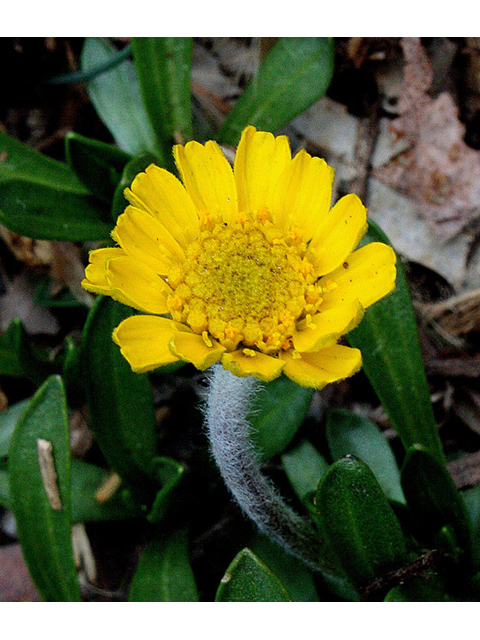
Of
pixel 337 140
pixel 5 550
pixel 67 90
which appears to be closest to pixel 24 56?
pixel 67 90

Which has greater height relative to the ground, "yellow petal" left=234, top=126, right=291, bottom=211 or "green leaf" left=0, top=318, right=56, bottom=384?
"yellow petal" left=234, top=126, right=291, bottom=211

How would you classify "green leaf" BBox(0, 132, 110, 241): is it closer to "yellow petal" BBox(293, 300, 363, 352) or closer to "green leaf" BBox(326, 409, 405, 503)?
"green leaf" BBox(326, 409, 405, 503)

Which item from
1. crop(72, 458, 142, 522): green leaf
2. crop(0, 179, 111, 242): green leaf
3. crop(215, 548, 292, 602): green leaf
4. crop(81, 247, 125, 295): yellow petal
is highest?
crop(81, 247, 125, 295): yellow petal

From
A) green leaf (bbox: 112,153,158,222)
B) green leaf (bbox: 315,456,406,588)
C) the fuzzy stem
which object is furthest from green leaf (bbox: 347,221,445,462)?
green leaf (bbox: 112,153,158,222)

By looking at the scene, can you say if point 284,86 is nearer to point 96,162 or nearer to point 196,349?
point 96,162

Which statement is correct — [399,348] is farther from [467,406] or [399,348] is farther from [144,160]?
[144,160]

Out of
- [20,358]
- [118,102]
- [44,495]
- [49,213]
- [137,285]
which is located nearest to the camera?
[137,285]

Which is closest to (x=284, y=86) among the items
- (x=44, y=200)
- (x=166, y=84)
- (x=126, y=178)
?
(x=166, y=84)
